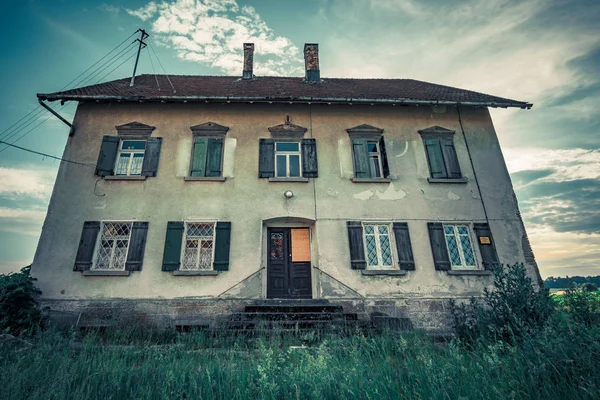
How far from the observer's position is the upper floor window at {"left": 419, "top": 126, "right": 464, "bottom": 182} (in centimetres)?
1009

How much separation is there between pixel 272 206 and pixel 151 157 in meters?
4.43

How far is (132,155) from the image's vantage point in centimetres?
990

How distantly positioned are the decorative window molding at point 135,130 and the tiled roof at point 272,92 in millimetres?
866

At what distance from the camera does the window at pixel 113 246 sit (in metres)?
8.57

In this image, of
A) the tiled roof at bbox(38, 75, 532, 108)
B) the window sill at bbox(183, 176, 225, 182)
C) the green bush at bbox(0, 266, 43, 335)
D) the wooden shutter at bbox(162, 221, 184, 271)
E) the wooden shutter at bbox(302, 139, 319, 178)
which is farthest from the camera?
the tiled roof at bbox(38, 75, 532, 108)

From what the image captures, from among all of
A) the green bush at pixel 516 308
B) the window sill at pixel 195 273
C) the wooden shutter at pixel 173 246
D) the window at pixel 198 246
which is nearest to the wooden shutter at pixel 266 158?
the window at pixel 198 246

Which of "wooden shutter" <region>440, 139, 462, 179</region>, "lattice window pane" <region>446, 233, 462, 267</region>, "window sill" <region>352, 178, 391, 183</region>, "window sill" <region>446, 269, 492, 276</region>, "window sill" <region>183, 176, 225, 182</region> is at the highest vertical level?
"wooden shutter" <region>440, 139, 462, 179</region>

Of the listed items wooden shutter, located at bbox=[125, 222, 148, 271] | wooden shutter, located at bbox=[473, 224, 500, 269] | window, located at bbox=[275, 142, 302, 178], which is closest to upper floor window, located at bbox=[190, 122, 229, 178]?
window, located at bbox=[275, 142, 302, 178]

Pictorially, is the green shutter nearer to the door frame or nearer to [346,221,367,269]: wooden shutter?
the door frame

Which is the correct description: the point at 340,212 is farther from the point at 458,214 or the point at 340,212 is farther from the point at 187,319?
the point at 187,319

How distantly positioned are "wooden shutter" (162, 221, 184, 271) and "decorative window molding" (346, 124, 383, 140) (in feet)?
21.7

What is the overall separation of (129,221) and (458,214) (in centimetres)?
1062

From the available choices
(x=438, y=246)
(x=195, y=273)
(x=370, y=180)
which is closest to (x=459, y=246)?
(x=438, y=246)

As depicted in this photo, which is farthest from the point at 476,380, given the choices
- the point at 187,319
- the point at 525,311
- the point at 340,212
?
the point at 187,319
